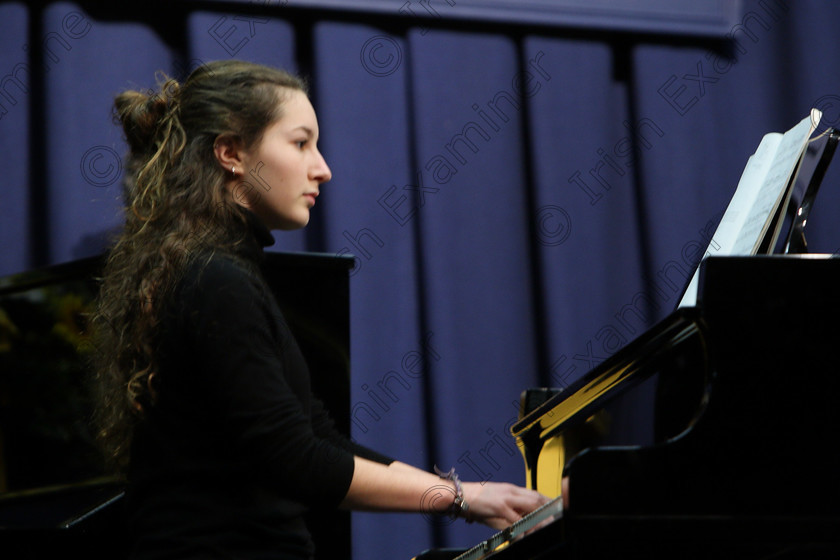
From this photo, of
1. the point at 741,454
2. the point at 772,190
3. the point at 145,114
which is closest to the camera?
the point at 741,454

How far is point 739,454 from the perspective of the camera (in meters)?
0.87

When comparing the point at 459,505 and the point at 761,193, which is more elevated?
the point at 761,193

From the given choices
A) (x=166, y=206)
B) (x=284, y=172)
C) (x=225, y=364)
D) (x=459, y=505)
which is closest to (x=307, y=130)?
(x=284, y=172)

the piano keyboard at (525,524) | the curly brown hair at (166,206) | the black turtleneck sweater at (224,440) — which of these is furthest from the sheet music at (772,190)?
the curly brown hair at (166,206)

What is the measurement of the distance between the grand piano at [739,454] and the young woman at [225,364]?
21 cm

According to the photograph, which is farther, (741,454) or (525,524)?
(525,524)

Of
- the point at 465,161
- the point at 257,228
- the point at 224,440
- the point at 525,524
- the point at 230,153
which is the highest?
the point at 465,161

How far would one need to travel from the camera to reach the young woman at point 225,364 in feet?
3.34

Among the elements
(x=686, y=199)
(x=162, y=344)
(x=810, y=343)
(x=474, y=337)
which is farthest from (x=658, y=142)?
(x=162, y=344)

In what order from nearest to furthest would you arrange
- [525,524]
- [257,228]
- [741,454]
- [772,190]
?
[741,454] < [525,524] < [772,190] < [257,228]

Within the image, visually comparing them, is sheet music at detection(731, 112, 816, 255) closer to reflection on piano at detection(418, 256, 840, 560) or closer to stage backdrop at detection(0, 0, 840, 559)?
reflection on piano at detection(418, 256, 840, 560)

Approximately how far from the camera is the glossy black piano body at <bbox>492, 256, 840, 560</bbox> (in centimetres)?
86

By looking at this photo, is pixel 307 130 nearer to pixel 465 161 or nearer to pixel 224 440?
pixel 224 440

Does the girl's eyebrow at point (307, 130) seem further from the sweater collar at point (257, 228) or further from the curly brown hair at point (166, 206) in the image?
the sweater collar at point (257, 228)
